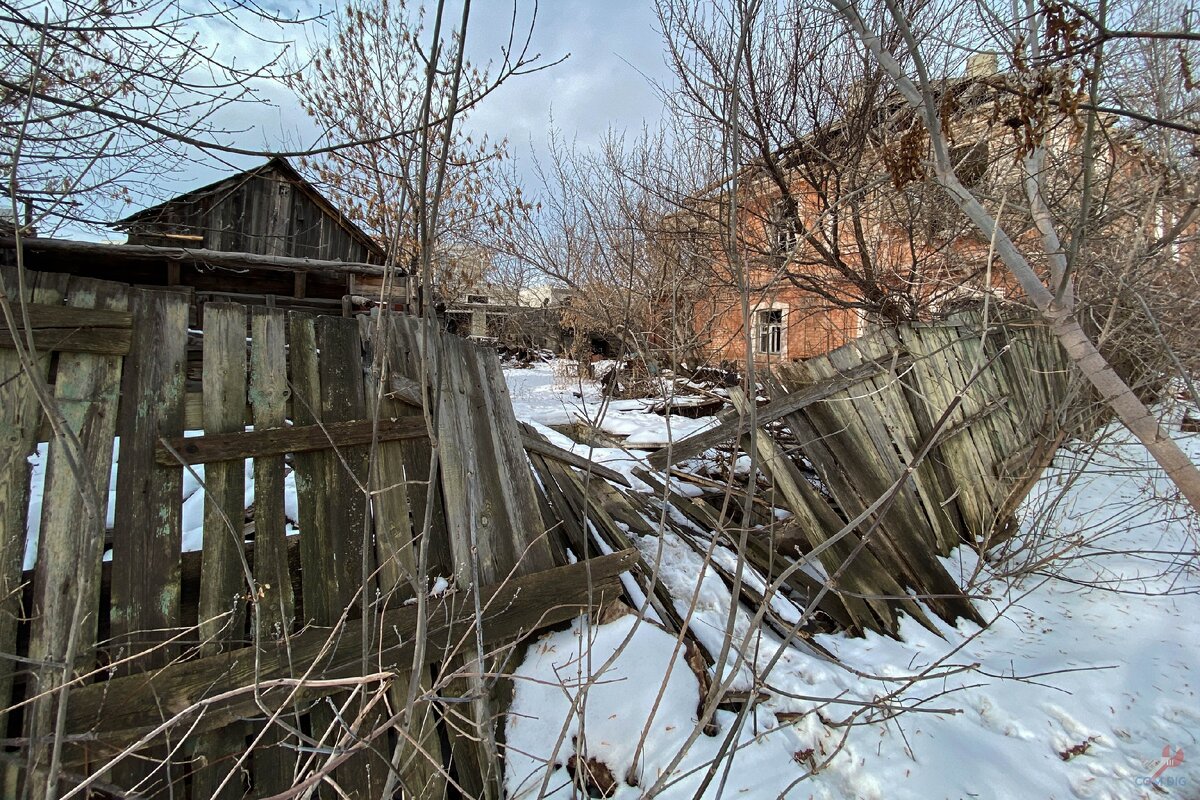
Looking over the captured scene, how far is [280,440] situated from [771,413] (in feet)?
9.00

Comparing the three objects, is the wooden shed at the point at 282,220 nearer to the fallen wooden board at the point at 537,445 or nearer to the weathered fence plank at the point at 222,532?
the fallen wooden board at the point at 537,445

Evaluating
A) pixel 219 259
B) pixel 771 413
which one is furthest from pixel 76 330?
pixel 219 259

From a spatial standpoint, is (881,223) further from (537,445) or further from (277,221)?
(277,221)

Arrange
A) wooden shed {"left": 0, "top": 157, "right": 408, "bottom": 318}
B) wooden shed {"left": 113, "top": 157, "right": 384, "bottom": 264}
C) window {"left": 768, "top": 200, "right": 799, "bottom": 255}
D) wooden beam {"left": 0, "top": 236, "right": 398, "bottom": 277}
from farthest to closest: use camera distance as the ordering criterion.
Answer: wooden shed {"left": 113, "top": 157, "right": 384, "bottom": 264}, wooden shed {"left": 0, "top": 157, "right": 408, "bottom": 318}, wooden beam {"left": 0, "top": 236, "right": 398, "bottom": 277}, window {"left": 768, "top": 200, "right": 799, "bottom": 255}

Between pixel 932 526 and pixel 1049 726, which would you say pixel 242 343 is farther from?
pixel 932 526

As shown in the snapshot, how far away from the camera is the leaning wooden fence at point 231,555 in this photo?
1618 millimetres

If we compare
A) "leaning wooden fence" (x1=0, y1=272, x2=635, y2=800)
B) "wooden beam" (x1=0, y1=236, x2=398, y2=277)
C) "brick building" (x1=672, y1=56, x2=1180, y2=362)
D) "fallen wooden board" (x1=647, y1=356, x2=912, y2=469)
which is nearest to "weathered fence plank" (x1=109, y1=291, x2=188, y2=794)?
"leaning wooden fence" (x1=0, y1=272, x2=635, y2=800)

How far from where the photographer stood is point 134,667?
1716mm

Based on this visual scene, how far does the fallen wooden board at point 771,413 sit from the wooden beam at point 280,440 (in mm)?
1755

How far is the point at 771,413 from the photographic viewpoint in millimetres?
3434

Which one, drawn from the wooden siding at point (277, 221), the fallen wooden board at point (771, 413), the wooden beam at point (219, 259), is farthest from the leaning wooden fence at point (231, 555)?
the wooden siding at point (277, 221)

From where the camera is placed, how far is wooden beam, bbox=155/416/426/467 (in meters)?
1.81

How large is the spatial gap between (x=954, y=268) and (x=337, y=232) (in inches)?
490

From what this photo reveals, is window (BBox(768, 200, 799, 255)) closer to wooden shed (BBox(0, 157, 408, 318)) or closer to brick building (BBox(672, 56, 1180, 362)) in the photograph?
brick building (BBox(672, 56, 1180, 362))
